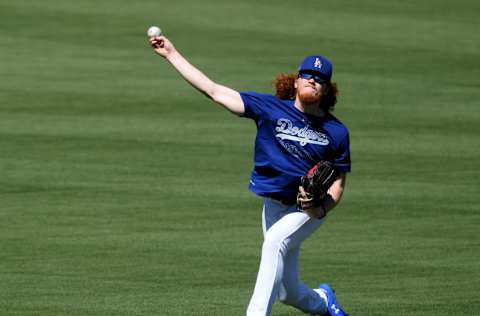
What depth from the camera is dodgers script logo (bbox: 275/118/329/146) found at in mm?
8383

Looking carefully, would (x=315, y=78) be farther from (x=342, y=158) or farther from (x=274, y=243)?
(x=274, y=243)

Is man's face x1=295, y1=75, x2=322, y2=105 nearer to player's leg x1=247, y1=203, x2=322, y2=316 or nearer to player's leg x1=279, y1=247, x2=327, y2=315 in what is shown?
player's leg x1=247, y1=203, x2=322, y2=316

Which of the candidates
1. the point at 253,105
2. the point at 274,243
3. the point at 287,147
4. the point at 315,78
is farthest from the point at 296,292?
the point at 315,78

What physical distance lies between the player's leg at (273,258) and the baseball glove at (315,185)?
14 cm

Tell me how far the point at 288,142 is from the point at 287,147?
0.12ft

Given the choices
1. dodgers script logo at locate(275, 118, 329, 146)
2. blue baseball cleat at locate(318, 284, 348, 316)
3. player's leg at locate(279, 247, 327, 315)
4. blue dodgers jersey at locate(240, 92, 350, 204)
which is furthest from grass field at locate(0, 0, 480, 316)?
dodgers script logo at locate(275, 118, 329, 146)

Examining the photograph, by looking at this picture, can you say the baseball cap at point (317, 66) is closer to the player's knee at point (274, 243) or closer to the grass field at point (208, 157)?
the player's knee at point (274, 243)

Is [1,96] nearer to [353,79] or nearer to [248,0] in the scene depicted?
[353,79]

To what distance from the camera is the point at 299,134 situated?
8.39 m

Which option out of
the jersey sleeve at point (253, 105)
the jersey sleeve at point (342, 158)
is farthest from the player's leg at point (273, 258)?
the jersey sleeve at point (253, 105)

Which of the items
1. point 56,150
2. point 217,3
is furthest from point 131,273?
point 217,3

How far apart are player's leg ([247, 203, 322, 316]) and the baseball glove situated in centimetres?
14

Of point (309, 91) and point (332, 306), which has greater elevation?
point (309, 91)

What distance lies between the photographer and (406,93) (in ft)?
66.6
